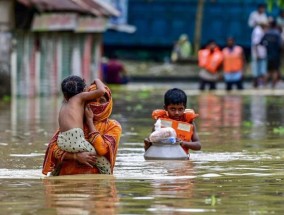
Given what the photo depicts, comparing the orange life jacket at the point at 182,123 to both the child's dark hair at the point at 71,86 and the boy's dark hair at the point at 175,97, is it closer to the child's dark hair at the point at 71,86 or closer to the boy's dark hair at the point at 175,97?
the boy's dark hair at the point at 175,97

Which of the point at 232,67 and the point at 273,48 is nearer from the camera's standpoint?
the point at 232,67

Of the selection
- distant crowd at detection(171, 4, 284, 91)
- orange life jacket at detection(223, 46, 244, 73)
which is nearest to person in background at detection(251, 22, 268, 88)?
distant crowd at detection(171, 4, 284, 91)

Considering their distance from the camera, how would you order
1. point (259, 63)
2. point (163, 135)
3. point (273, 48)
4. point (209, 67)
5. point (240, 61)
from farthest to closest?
point (259, 63) < point (273, 48) < point (240, 61) < point (209, 67) < point (163, 135)

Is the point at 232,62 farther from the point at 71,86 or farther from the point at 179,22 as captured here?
the point at 71,86

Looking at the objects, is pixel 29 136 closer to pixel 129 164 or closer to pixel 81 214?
pixel 129 164

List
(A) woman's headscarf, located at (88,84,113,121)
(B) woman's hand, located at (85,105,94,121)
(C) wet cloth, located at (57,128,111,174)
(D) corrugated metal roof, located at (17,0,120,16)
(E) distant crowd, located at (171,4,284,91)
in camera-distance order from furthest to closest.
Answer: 1. (E) distant crowd, located at (171,4,284,91)
2. (D) corrugated metal roof, located at (17,0,120,16)
3. (A) woman's headscarf, located at (88,84,113,121)
4. (B) woman's hand, located at (85,105,94,121)
5. (C) wet cloth, located at (57,128,111,174)

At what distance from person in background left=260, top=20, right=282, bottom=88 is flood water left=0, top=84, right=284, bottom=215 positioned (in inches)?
759

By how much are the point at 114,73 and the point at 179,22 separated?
1099 centimetres

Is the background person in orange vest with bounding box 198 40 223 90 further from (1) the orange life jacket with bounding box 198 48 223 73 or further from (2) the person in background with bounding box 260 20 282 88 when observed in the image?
(2) the person in background with bounding box 260 20 282 88

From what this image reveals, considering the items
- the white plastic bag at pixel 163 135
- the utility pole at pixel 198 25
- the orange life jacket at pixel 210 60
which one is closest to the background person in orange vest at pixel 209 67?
the orange life jacket at pixel 210 60

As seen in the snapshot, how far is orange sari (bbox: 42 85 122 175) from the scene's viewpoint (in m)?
12.5

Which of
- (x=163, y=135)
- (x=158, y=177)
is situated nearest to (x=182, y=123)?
(x=163, y=135)

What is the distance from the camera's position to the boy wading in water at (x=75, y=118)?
12406mm

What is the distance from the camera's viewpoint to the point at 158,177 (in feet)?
41.1
